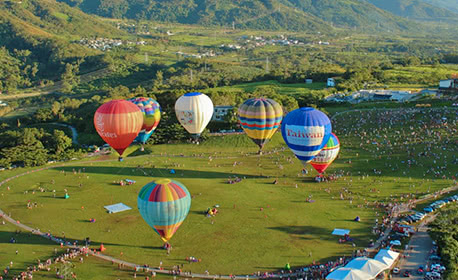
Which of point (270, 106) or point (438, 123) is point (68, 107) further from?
point (438, 123)

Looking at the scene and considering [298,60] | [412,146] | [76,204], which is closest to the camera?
[76,204]

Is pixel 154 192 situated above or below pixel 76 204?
above

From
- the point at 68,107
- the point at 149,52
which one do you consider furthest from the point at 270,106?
the point at 149,52

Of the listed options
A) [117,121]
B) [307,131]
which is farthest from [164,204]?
[307,131]

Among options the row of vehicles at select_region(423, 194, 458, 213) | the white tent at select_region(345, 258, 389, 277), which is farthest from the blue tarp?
the row of vehicles at select_region(423, 194, 458, 213)

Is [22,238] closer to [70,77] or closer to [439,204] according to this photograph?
[439,204]

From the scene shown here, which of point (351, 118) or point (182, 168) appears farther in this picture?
point (351, 118)

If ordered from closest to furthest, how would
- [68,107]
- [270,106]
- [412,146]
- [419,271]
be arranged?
[419,271], [270,106], [412,146], [68,107]

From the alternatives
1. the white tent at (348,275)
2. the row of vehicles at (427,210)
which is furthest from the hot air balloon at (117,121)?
the row of vehicles at (427,210)
